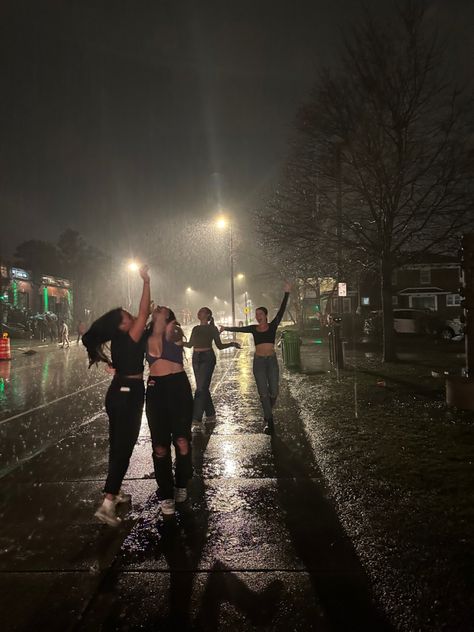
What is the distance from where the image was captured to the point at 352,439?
656 centimetres

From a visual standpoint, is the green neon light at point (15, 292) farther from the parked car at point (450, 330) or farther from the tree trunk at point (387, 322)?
the tree trunk at point (387, 322)

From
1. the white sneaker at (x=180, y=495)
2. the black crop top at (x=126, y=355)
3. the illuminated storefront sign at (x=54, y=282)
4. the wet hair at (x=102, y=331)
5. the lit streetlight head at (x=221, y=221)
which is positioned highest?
the lit streetlight head at (x=221, y=221)

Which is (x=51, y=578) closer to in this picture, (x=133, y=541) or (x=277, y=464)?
(x=133, y=541)

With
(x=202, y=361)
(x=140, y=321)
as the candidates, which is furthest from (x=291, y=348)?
(x=140, y=321)

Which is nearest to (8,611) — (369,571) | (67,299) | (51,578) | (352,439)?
(51,578)

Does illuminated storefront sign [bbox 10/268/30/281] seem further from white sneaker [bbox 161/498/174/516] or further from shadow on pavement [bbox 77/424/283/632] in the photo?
shadow on pavement [bbox 77/424/283/632]

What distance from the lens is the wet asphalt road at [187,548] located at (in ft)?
9.34

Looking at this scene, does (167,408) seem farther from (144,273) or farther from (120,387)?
(144,273)

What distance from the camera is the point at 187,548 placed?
12.0 ft

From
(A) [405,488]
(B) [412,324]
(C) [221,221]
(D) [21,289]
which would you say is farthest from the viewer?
(D) [21,289]

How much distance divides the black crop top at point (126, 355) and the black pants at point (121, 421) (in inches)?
3.4

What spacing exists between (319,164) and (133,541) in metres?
11.8

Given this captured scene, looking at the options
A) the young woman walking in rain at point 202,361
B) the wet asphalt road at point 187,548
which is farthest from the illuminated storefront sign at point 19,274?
the wet asphalt road at point 187,548

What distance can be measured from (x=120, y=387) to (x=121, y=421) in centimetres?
28
